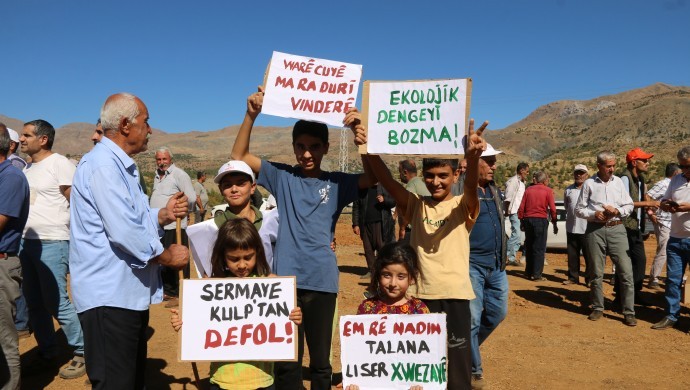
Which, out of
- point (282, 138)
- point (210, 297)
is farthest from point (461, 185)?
point (282, 138)

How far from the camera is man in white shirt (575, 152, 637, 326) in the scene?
23.7 feet

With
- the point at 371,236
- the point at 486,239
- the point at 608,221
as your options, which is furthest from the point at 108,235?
the point at 371,236

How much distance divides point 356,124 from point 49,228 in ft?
11.3

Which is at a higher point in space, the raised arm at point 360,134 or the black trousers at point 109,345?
the raised arm at point 360,134

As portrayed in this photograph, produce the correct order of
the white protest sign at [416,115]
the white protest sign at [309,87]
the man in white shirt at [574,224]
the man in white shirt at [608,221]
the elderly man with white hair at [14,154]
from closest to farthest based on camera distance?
1. the white protest sign at [416,115]
2. the white protest sign at [309,87]
3. the elderly man with white hair at [14,154]
4. the man in white shirt at [608,221]
5. the man in white shirt at [574,224]

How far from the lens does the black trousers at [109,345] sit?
3.00m

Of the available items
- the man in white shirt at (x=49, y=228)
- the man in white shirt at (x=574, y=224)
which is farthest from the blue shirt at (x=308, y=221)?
the man in white shirt at (x=574, y=224)

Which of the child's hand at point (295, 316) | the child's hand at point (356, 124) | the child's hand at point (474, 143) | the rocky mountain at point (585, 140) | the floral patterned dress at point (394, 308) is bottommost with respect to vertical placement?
the child's hand at point (295, 316)

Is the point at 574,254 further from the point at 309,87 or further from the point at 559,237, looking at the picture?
the point at 309,87

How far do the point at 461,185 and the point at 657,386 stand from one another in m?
2.78

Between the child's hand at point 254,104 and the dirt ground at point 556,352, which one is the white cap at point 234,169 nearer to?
the child's hand at point 254,104

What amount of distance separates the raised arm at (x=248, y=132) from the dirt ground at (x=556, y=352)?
2.57 m

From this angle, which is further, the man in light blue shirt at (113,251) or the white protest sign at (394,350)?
the white protest sign at (394,350)

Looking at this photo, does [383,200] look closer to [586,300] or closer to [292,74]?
[586,300]
